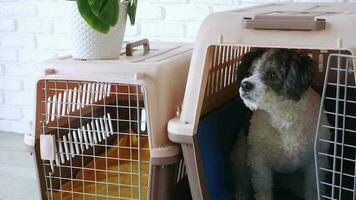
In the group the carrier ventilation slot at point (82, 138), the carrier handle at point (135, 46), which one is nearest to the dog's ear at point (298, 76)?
→ the carrier handle at point (135, 46)

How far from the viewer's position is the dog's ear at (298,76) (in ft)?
3.69

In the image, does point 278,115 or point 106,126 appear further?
point 106,126

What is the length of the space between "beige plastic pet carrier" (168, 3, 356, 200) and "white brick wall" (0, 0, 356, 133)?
0.42 m

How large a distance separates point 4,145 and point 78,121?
855 mm

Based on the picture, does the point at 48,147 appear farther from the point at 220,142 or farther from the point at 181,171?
the point at 220,142

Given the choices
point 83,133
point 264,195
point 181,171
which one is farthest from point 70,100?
point 264,195

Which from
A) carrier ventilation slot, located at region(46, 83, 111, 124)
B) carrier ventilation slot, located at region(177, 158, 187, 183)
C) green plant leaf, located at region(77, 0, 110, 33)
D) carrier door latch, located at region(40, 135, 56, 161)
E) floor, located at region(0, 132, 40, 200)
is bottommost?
floor, located at region(0, 132, 40, 200)

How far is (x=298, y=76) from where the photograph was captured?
1.13m

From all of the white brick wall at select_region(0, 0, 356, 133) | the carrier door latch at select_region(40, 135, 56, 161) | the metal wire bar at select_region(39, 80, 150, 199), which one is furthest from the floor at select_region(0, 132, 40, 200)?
the carrier door latch at select_region(40, 135, 56, 161)

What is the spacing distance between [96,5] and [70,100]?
0.32 m

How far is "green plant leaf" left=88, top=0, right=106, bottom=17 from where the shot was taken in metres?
1.08

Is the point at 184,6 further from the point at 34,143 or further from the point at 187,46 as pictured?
the point at 34,143

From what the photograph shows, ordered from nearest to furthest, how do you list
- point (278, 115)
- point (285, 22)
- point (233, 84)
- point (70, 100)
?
point (285, 22)
point (278, 115)
point (70, 100)
point (233, 84)

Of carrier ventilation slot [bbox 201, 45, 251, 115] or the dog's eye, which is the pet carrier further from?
the dog's eye
